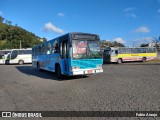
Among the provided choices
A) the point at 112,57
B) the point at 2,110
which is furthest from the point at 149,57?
the point at 2,110

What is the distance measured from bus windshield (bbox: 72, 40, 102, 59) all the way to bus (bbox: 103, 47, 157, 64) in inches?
833

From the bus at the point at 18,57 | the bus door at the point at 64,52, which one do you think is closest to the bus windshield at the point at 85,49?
the bus door at the point at 64,52

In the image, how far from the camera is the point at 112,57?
35.0 m

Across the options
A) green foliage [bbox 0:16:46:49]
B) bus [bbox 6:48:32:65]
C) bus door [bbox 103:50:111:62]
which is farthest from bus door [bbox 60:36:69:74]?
green foliage [bbox 0:16:46:49]

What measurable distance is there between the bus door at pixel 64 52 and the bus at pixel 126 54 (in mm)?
21268

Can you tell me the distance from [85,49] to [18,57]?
27.0 m

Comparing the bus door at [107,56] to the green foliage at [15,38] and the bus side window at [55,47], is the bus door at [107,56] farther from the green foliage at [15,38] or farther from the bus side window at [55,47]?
the green foliage at [15,38]

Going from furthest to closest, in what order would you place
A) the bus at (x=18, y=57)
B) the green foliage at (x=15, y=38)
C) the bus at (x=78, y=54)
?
the green foliage at (x=15, y=38) → the bus at (x=18, y=57) → the bus at (x=78, y=54)

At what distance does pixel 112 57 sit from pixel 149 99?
27426 millimetres

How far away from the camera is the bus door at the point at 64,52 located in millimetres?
13773

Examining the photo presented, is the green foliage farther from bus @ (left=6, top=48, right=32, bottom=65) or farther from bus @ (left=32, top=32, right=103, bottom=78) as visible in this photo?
bus @ (left=32, top=32, right=103, bottom=78)

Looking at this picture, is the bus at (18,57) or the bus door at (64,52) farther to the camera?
the bus at (18,57)

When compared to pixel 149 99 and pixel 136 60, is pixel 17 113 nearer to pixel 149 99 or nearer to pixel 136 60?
pixel 149 99

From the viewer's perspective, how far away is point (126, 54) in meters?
36.4
